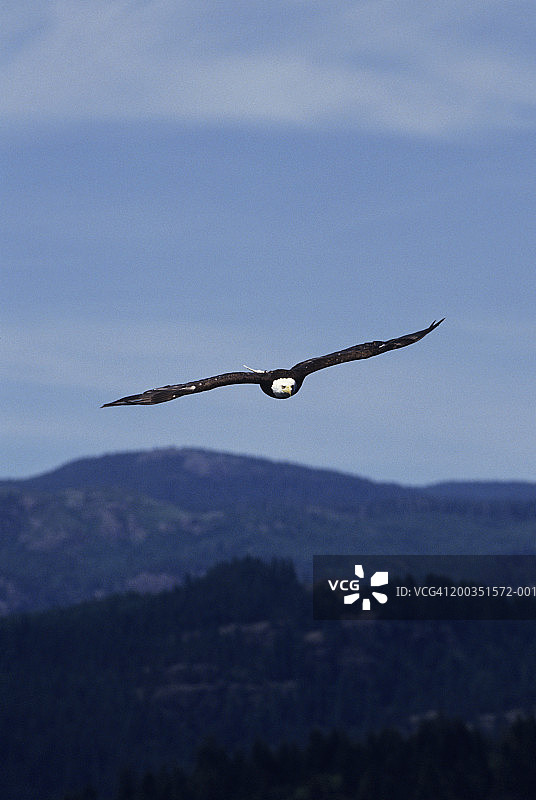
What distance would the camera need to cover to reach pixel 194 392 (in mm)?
57625

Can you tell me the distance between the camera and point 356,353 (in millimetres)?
61688

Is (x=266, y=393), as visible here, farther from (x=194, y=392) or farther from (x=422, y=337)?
(x=422, y=337)

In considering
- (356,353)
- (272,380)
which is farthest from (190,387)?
(356,353)

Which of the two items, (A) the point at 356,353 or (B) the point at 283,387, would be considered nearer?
(B) the point at 283,387

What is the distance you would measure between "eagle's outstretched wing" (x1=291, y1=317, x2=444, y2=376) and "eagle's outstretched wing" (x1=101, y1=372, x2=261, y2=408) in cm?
206

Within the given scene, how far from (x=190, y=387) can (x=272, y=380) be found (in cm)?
349

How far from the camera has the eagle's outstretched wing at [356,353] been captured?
193 feet

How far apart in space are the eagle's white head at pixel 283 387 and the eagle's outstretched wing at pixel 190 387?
4.92 ft

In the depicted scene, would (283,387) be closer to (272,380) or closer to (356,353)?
(272,380)

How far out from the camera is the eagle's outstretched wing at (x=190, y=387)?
184ft

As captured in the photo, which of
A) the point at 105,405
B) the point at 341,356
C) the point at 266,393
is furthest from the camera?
the point at 341,356

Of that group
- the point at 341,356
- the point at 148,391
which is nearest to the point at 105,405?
the point at 148,391

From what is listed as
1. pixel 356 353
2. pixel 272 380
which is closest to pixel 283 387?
pixel 272 380

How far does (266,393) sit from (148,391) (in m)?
4.72
